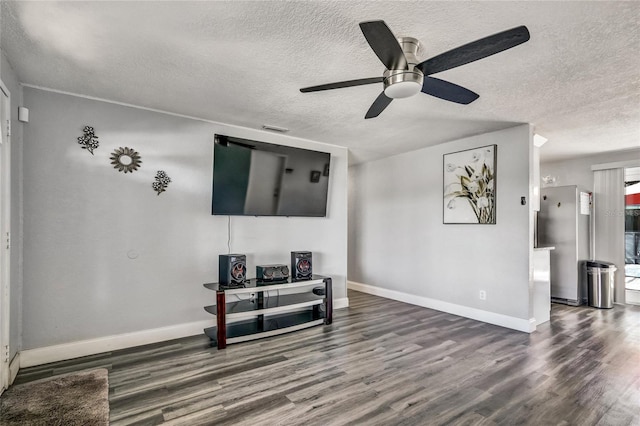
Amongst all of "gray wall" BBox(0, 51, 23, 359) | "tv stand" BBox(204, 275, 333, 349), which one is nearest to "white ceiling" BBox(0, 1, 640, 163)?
"gray wall" BBox(0, 51, 23, 359)

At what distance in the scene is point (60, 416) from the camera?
2.00 meters

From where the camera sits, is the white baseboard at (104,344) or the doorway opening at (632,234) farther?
the doorway opening at (632,234)

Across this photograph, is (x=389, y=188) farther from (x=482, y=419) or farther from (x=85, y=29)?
(x=85, y=29)

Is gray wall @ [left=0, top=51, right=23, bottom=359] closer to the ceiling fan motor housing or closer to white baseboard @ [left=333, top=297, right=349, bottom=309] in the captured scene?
the ceiling fan motor housing

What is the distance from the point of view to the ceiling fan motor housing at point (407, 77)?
78.0 inches

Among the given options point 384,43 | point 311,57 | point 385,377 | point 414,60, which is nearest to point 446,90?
point 414,60

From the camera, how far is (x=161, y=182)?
346 centimetres

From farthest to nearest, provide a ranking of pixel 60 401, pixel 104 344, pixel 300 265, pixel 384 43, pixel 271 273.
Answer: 1. pixel 300 265
2. pixel 271 273
3. pixel 104 344
4. pixel 60 401
5. pixel 384 43

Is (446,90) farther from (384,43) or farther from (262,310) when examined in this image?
(262,310)

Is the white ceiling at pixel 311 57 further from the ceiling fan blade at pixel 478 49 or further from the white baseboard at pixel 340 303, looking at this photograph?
the white baseboard at pixel 340 303

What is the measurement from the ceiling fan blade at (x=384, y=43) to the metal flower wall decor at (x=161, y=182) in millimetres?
2648

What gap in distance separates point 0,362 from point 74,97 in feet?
7.60

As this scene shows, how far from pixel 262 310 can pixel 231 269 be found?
0.57m

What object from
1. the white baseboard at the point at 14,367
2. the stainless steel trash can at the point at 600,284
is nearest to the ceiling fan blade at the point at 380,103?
the white baseboard at the point at 14,367
